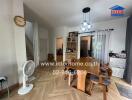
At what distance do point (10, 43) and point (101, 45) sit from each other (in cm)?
383

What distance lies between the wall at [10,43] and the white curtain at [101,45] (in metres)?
3.41

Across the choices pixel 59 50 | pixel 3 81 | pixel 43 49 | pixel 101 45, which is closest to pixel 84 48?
pixel 101 45

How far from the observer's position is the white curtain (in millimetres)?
4116

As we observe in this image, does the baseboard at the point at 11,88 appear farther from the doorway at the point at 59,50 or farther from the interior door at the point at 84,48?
the interior door at the point at 84,48

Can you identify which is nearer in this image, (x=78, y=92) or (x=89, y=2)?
(x=78, y=92)

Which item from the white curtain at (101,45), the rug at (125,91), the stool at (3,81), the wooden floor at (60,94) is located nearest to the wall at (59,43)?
the white curtain at (101,45)

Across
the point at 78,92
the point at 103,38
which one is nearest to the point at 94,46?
the point at 103,38

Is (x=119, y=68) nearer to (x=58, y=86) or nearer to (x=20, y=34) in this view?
(x=58, y=86)

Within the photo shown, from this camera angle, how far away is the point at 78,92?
8.61 ft

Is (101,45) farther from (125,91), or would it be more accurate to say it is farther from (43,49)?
(43,49)

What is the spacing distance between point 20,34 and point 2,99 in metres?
1.92

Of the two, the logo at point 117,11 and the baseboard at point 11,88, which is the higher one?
the logo at point 117,11

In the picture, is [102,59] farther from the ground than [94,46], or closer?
closer

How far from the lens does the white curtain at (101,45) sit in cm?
412
